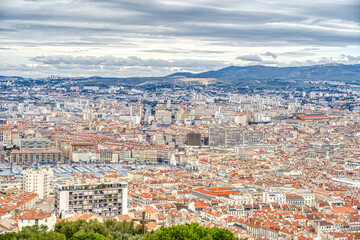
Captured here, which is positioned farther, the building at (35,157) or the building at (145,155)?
the building at (145,155)

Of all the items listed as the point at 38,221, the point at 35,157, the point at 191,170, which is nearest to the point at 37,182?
the point at 38,221

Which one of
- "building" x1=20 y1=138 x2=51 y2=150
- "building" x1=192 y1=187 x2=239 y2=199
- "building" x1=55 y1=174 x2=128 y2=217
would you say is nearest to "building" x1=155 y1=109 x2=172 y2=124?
"building" x1=20 y1=138 x2=51 y2=150

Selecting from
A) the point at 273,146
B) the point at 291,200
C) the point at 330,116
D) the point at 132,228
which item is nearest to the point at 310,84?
the point at 330,116

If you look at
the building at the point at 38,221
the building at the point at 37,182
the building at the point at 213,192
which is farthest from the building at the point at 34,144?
the building at the point at 38,221

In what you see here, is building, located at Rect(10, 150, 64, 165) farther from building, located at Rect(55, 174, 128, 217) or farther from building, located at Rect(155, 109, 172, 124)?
building, located at Rect(155, 109, 172, 124)

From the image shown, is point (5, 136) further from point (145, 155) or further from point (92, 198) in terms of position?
point (92, 198)

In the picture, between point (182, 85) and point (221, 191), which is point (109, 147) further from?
point (182, 85)

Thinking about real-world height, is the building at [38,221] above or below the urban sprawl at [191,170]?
above

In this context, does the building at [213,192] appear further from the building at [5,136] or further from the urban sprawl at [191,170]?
the building at [5,136]
